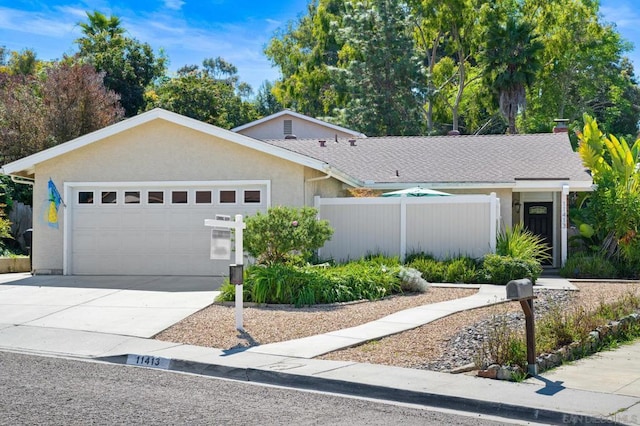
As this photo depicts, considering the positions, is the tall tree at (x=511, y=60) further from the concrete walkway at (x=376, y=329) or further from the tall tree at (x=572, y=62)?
the concrete walkway at (x=376, y=329)

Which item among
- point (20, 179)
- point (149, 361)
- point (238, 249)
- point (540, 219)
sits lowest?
point (149, 361)

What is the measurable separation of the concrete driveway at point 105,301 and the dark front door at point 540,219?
33.0 ft

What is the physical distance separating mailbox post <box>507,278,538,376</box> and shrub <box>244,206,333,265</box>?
6.87m

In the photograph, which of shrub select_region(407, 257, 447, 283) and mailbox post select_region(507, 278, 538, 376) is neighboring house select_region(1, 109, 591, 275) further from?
mailbox post select_region(507, 278, 538, 376)

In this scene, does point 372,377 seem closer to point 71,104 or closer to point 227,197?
point 227,197

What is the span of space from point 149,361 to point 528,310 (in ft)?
15.9

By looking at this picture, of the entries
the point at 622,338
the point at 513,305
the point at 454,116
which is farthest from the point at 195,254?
the point at 454,116

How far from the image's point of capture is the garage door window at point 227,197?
1980 cm

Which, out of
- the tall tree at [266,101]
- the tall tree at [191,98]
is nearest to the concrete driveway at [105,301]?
the tall tree at [191,98]

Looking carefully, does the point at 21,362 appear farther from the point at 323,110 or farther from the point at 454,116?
the point at 323,110

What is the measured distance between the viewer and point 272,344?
11484 millimetres

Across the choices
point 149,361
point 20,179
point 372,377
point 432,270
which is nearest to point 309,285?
point 432,270

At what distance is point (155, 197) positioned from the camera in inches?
792

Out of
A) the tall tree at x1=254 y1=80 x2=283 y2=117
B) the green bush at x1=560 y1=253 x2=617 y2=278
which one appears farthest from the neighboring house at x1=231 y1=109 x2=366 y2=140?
the tall tree at x1=254 y1=80 x2=283 y2=117
